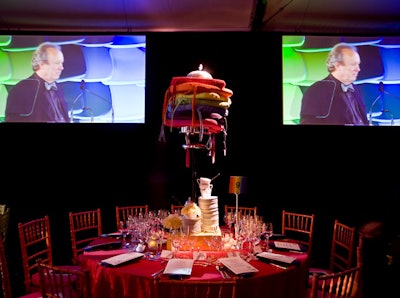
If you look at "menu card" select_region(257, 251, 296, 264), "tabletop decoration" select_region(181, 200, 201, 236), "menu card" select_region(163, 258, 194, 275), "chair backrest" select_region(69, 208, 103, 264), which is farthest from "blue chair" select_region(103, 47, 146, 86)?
"menu card" select_region(257, 251, 296, 264)

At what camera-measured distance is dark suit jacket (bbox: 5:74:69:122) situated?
3930mm

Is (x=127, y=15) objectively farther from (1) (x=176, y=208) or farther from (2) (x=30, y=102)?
(1) (x=176, y=208)

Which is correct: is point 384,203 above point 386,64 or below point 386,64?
below

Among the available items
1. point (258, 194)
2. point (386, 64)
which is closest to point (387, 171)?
point (386, 64)

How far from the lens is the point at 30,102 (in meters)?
3.95

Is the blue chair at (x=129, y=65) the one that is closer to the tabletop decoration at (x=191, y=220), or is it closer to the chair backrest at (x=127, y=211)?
the chair backrest at (x=127, y=211)

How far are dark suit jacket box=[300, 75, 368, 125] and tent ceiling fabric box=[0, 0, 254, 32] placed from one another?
3.77 feet

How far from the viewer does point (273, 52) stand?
13.2ft

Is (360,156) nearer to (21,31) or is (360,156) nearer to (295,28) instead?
(295,28)

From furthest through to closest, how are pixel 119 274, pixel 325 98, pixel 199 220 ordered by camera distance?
pixel 325 98 → pixel 199 220 → pixel 119 274

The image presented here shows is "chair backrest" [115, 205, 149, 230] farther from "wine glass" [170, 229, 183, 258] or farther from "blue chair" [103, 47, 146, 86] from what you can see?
"blue chair" [103, 47, 146, 86]

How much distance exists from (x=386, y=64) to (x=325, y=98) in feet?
2.80

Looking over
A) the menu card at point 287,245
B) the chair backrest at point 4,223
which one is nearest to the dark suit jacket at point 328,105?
the menu card at point 287,245

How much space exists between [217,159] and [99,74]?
1.78 meters
